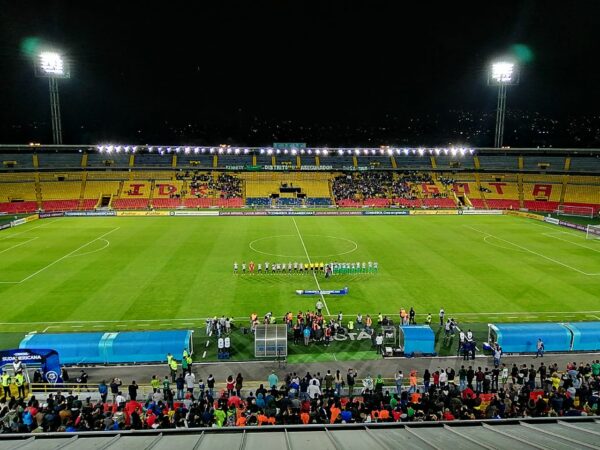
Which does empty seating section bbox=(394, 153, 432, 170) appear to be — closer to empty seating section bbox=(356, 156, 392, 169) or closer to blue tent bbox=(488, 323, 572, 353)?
empty seating section bbox=(356, 156, 392, 169)

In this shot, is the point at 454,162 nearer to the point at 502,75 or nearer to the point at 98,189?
the point at 502,75

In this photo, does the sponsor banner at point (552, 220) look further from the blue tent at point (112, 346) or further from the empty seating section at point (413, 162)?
the blue tent at point (112, 346)

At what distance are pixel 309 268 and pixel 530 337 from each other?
16.2 m

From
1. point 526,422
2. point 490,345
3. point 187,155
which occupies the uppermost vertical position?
point 187,155

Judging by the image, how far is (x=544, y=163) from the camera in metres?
78.2

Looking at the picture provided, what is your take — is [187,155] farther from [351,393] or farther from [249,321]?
[351,393]

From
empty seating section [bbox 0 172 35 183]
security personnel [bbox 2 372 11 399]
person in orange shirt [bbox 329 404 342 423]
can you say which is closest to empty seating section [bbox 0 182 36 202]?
empty seating section [bbox 0 172 35 183]

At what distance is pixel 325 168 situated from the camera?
8075 cm

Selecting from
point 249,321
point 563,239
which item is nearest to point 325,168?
point 563,239

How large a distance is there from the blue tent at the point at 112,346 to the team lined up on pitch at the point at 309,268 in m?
12.7

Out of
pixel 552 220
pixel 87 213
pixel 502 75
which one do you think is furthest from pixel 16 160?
pixel 552 220

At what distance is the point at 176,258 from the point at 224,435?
101 ft

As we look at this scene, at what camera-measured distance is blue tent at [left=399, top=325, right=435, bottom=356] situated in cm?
2067

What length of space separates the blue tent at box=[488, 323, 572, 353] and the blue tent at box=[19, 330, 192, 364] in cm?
1420
